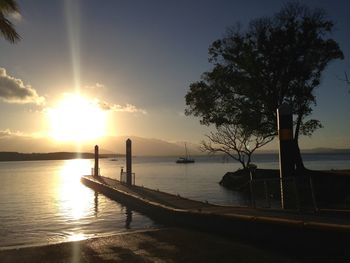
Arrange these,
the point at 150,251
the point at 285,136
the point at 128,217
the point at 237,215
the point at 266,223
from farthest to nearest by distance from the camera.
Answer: the point at 128,217
the point at 285,136
the point at 237,215
the point at 266,223
the point at 150,251

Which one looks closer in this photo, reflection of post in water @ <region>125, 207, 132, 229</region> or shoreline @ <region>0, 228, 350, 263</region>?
shoreline @ <region>0, 228, 350, 263</region>

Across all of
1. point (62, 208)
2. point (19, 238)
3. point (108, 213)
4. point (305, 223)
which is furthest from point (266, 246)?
point (62, 208)

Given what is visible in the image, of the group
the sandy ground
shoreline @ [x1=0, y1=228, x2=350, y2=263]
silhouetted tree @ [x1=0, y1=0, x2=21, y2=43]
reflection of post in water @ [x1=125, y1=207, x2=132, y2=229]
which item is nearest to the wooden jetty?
shoreline @ [x1=0, y1=228, x2=350, y2=263]

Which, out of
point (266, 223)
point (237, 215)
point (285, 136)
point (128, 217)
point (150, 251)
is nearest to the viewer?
point (150, 251)

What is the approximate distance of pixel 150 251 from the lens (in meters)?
9.67

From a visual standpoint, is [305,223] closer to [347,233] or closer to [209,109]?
[347,233]

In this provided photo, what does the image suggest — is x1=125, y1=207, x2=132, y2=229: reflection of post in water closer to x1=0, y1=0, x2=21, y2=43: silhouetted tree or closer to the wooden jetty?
→ the wooden jetty

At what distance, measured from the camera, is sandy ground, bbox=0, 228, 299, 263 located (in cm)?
902

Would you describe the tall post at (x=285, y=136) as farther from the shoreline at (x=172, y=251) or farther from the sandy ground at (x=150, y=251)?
the sandy ground at (x=150, y=251)

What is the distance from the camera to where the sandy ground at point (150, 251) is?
9.02 metres

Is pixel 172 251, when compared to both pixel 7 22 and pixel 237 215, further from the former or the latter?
pixel 7 22

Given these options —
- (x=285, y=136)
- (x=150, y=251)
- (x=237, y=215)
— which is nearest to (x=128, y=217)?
(x=237, y=215)

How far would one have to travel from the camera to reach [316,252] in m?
8.83

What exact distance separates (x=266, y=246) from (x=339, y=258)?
1.98m
